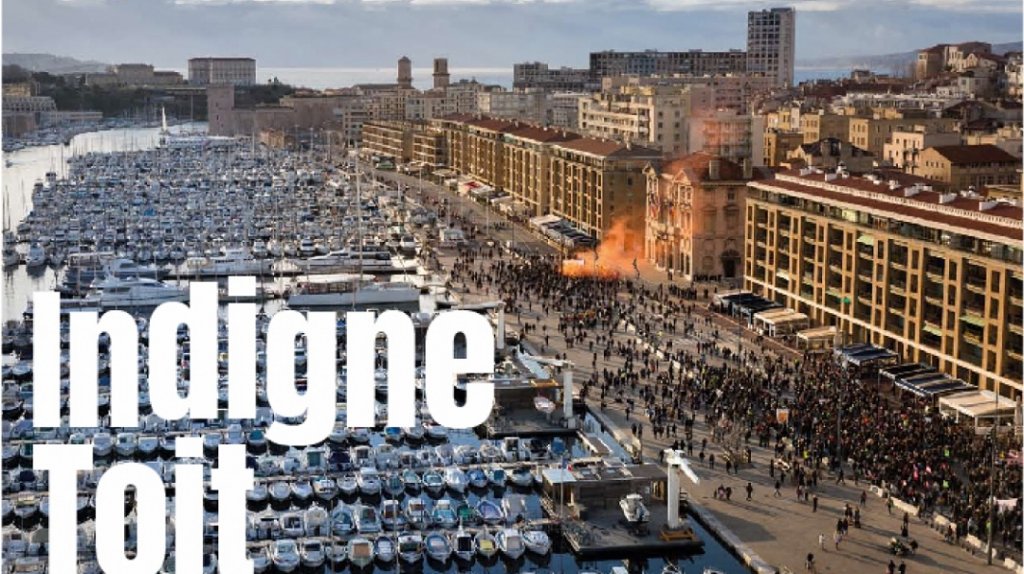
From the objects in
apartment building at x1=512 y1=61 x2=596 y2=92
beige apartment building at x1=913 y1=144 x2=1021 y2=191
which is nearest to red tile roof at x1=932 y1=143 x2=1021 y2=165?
beige apartment building at x1=913 y1=144 x2=1021 y2=191

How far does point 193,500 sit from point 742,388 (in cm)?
1545

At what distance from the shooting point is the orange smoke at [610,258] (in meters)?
57.1

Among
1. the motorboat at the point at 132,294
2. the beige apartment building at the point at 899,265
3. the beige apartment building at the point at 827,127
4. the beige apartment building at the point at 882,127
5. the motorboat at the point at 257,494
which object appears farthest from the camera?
the beige apartment building at the point at 827,127

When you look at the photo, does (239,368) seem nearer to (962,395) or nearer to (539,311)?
(539,311)

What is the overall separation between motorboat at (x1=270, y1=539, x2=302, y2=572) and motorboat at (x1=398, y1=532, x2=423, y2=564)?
1964 mm

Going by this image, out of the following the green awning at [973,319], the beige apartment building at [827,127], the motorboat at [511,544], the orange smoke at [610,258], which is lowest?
the motorboat at [511,544]

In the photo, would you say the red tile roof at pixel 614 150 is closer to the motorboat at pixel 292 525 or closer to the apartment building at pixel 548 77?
the motorboat at pixel 292 525

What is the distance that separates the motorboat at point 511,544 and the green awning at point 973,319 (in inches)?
592

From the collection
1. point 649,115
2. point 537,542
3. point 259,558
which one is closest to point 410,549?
point 537,542

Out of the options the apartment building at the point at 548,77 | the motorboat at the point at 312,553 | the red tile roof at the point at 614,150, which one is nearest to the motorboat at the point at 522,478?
the motorboat at the point at 312,553

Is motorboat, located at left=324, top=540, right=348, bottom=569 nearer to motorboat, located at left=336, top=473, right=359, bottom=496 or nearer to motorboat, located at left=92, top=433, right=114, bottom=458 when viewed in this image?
motorboat, located at left=336, top=473, right=359, bottom=496

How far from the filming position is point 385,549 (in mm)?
26609

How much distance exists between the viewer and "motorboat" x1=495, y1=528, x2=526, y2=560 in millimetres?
26578

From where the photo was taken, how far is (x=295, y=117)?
17350cm
